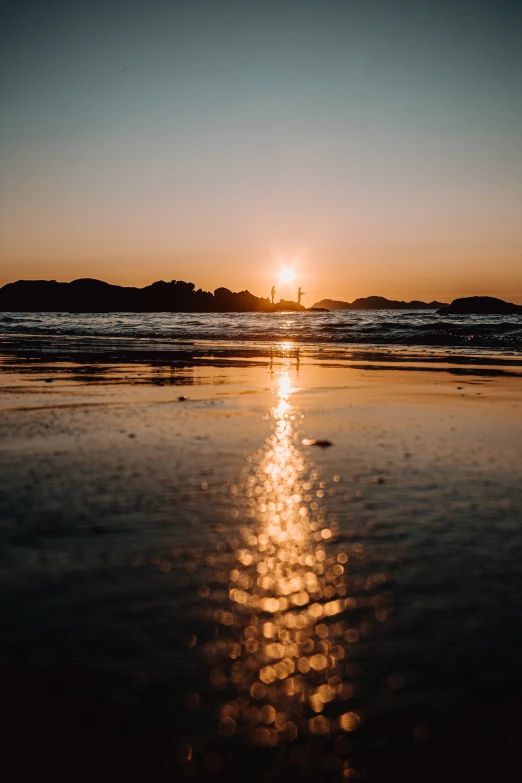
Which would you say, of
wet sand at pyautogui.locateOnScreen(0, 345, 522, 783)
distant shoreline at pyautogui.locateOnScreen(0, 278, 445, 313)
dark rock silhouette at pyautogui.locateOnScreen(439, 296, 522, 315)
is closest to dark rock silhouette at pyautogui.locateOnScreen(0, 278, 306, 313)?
distant shoreline at pyautogui.locateOnScreen(0, 278, 445, 313)

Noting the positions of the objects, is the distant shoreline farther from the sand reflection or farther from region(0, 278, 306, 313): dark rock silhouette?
the sand reflection

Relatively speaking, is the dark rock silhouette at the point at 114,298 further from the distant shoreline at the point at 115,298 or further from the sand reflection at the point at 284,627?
the sand reflection at the point at 284,627

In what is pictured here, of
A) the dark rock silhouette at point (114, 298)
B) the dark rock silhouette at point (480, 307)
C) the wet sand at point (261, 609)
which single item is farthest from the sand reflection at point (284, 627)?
the dark rock silhouette at point (114, 298)

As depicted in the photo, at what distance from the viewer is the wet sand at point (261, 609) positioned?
183cm

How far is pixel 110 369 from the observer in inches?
580

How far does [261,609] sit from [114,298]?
190 m

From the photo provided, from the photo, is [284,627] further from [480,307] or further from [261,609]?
[480,307]

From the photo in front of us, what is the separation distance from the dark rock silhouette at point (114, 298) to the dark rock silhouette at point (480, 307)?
302ft

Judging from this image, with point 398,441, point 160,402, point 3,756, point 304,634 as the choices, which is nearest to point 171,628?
point 304,634

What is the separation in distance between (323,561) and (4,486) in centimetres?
272

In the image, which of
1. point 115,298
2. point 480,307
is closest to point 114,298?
point 115,298

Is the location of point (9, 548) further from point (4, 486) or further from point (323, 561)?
point (323, 561)

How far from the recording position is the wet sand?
72.1 inches

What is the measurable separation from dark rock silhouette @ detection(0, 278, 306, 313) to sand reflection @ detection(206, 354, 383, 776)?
177004 mm
